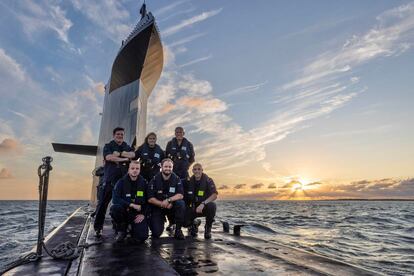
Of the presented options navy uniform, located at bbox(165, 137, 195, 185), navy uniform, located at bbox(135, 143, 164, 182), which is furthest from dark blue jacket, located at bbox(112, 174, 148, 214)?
navy uniform, located at bbox(165, 137, 195, 185)

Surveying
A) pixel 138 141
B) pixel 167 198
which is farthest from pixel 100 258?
pixel 138 141

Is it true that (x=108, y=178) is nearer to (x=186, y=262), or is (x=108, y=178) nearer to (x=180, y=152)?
(x=180, y=152)

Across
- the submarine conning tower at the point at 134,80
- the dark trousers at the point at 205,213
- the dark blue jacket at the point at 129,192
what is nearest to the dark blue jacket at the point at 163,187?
the dark blue jacket at the point at 129,192

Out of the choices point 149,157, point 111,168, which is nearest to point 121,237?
point 111,168

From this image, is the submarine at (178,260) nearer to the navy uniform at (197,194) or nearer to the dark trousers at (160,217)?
the dark trousers at (160,217)

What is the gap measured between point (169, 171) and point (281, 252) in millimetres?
2724

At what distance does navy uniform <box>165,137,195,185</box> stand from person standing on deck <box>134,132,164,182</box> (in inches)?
16.3

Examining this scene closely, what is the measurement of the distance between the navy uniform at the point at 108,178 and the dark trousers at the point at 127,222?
705mm

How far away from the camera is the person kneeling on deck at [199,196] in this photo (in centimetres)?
717

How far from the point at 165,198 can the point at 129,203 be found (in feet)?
2.76

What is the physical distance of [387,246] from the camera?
11.1 m

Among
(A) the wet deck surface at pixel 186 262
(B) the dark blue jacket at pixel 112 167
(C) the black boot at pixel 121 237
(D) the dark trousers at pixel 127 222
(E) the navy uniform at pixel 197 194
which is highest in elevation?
(B) the dark blue jacket at pixel 112 167

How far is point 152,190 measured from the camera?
640cm

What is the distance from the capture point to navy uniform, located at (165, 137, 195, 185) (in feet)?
26.7
